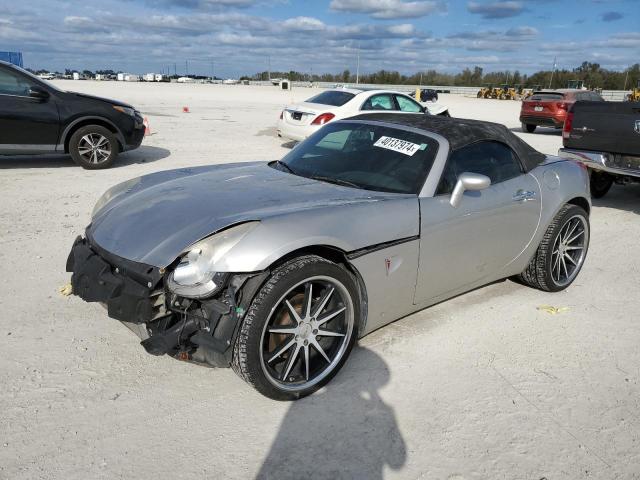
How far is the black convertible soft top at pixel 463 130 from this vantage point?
12.9 ft

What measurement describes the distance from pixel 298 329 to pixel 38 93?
299 inches

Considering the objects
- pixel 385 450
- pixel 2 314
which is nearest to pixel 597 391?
pixel 385 450

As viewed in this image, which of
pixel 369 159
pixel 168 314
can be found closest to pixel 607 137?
pixel 369 159

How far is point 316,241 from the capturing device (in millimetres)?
2887

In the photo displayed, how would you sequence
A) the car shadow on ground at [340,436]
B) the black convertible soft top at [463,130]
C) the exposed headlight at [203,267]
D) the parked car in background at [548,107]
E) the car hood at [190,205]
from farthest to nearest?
the parked car in background at [548,107]
the black convertible soft top at [463,130]
the car hood at [190,205]
the exposed headlight at [203,267]
the car shadow on ground at [340,436]

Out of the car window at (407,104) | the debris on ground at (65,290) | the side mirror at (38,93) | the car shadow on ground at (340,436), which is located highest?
the car window at (407,104)

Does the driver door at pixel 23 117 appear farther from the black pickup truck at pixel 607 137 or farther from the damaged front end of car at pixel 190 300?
the black pickup truck at pixel 607 137

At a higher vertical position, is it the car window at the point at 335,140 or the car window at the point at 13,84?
the car window at the point at 13,84

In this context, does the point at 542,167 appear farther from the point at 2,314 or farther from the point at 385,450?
the point at 2,314

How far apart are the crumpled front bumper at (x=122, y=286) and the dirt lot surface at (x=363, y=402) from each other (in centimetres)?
53

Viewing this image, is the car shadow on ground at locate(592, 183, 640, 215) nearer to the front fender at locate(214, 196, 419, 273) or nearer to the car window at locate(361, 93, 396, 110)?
the car window at locate(361, 93, 396, 110)

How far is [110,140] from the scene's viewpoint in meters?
9.07

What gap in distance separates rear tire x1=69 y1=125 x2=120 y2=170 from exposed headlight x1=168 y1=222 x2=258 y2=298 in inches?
279

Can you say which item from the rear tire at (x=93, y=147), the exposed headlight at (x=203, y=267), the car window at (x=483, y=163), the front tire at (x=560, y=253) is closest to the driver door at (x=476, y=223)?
the car window at (x=483, y=163)
